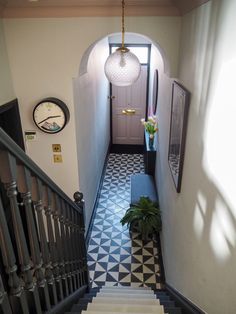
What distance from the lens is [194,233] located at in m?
1.80

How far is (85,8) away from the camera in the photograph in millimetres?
2377

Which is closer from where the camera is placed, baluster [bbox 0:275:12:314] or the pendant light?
baluster [bbox 0:275:12:314]

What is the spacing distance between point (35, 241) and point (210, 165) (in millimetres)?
1032

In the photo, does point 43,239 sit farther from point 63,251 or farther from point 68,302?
point 68,302

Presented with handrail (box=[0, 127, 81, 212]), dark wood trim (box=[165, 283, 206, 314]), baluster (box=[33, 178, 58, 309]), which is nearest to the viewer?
handrail (box=[0, 127, 81, 212])

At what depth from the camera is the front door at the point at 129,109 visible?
6.29 meters

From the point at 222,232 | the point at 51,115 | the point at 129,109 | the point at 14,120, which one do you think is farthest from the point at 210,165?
the point at 129,109

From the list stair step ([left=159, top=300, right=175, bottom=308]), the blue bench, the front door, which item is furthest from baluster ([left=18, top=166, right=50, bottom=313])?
the front door

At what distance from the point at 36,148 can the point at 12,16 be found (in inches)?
53.7

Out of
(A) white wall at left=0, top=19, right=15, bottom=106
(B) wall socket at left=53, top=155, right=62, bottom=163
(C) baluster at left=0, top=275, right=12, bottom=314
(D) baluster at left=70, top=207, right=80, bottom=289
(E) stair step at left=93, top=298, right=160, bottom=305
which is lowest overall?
(E) stair step at left=93, top=298, right=160, bottom=305

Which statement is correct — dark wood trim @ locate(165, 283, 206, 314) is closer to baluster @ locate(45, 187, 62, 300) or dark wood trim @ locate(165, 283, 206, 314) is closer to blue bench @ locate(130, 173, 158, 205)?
baluster @ locate(45, 187, 62, 300)

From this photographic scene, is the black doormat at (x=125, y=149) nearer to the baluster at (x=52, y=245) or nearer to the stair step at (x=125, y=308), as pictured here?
the stair step at (x=125, y=308)

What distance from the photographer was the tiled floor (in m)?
3.19

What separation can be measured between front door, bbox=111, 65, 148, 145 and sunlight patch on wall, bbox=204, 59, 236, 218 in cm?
465
